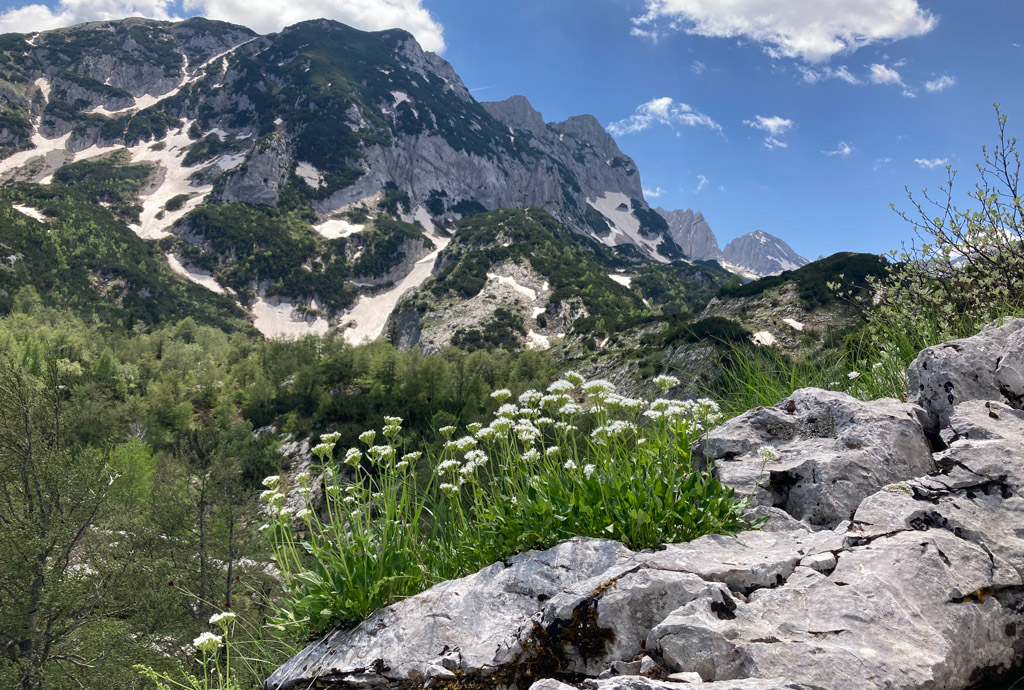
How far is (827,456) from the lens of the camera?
4.56 metres

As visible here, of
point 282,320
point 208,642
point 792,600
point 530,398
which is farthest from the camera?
point 282,320

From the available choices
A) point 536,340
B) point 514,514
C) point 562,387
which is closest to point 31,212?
point 536,340

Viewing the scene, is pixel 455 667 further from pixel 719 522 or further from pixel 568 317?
pixel 568 317

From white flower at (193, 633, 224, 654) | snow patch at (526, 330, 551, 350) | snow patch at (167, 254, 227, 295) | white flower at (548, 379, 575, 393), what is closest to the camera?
white flower at (193, 633, 224, 654)

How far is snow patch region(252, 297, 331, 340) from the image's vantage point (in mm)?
176875

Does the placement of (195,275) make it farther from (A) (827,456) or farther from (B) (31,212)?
(A) (827,456)

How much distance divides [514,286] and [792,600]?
15643 centimetres

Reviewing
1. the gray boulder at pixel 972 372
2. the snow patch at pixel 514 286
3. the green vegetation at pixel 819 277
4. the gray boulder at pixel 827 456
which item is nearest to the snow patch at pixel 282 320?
the snow patch at pixel 514 286

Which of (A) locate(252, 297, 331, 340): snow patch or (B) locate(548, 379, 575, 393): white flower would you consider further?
(A) locate(252, 297, 331, 340): snow patch

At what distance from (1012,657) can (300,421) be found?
153 ft

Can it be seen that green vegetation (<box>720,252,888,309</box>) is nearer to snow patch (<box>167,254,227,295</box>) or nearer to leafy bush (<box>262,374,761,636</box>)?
leafy bush (<box>262,374,761,636</box>)

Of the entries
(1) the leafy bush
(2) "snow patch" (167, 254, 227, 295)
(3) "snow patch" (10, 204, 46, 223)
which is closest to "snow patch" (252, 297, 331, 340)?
(2) "snow patch" (167, 254, 227, 295)

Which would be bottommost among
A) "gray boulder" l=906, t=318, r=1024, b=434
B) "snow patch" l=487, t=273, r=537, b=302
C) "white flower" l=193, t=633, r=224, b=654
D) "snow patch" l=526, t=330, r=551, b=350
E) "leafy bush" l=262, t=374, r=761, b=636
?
"white flower" l=193, t=633, r=224, b=654

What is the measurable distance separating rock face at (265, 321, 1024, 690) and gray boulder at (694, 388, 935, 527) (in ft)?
0.06
